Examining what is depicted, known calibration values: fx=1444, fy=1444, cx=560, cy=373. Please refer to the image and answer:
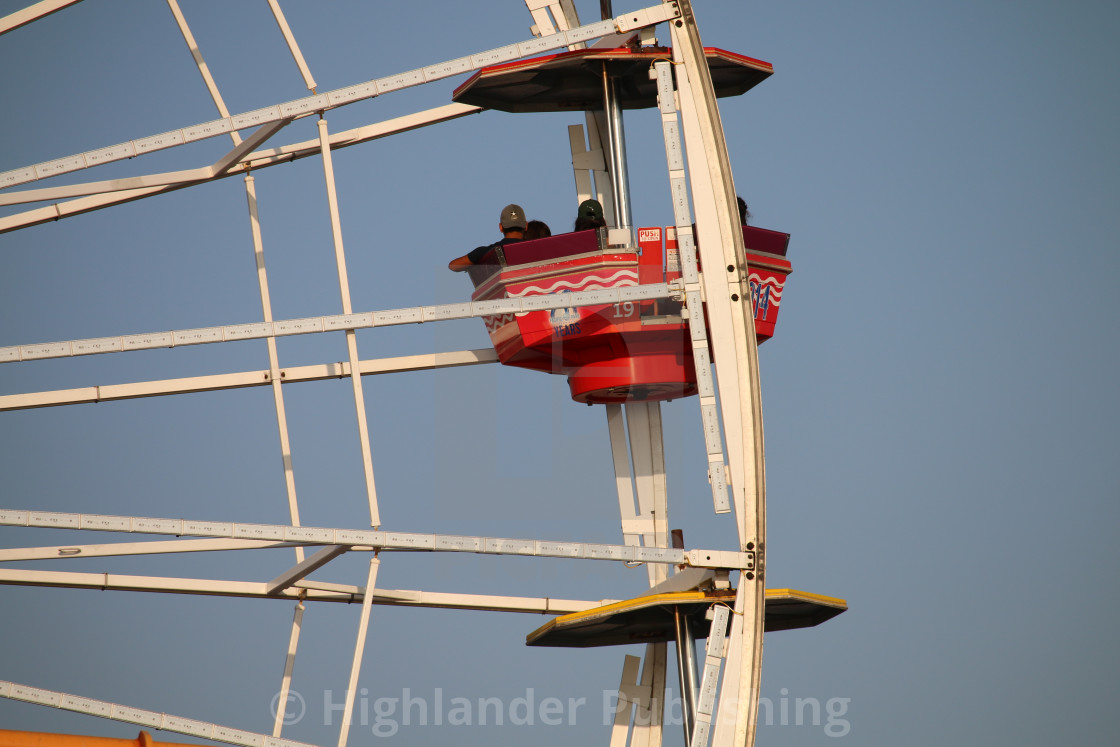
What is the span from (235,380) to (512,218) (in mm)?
4945

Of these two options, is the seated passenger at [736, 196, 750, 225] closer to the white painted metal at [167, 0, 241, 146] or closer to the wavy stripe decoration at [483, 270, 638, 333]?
the wavy stripe decoration at [483, 270, 638, 333]

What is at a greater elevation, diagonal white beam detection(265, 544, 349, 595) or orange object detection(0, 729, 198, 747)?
diagonal white beam detection(265, 544, 349, 595)

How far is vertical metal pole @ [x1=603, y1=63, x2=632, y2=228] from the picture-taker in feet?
73.0

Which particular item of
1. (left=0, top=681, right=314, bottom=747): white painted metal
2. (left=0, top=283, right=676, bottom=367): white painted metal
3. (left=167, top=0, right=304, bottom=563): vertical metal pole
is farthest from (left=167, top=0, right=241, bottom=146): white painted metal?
(left=0, top=681, right=314, bottom=747): white painted metal

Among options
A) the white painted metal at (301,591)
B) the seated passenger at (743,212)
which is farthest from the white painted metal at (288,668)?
the seated passenger at (743,212)

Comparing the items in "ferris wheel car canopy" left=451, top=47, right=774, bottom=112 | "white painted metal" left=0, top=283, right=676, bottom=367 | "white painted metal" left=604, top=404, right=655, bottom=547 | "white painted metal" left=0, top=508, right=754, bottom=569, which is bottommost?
A: "white painted metal" left=0, top=508, right=754, bottom=569

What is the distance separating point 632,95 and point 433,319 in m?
6.30

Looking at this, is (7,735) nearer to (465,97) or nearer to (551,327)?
(551,327)

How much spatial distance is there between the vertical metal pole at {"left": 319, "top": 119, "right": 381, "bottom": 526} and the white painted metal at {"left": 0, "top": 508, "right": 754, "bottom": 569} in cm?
61

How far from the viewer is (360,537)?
18.0 m

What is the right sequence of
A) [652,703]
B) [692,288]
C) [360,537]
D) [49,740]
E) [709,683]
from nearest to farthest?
[49,740] < [360,537] < [709,683] < [692,288] < [652,703]

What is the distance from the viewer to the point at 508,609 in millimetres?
23531

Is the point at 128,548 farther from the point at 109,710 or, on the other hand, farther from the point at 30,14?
the point at 30,14

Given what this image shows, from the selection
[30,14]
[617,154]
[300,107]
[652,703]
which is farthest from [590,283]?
[30,14]
